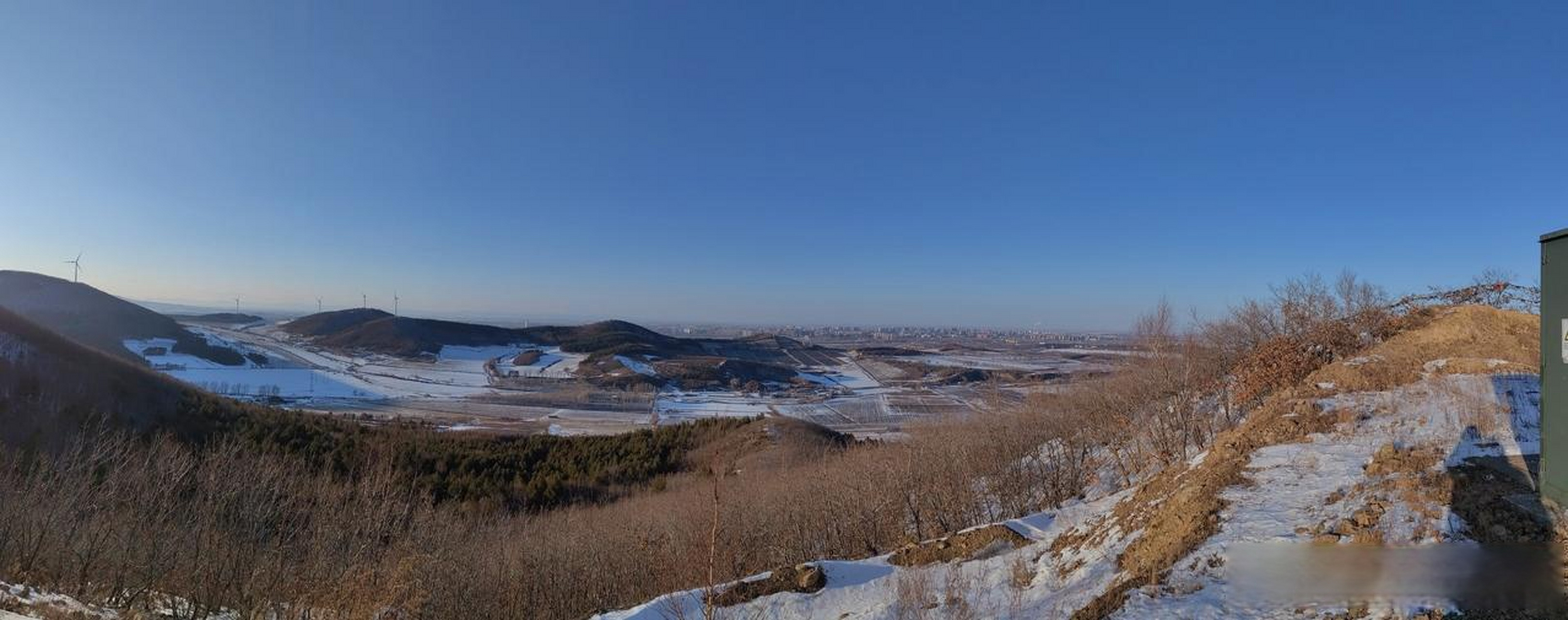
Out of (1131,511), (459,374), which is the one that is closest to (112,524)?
(1131,511)

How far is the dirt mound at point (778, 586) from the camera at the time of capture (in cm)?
1061

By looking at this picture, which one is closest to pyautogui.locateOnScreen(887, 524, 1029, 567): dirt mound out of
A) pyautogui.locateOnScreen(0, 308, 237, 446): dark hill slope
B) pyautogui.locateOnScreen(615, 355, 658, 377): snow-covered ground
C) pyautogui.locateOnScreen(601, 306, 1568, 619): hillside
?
pyautogui.locateOnScreen(601, 306, 1568, 619): hillside

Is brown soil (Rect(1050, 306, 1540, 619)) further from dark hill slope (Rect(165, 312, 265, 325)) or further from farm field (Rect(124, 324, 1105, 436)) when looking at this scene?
dark hill slope (Rect(165, 312, 265, 325))

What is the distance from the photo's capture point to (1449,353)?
51.4 ft

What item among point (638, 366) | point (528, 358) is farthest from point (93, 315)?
point (638, 366)

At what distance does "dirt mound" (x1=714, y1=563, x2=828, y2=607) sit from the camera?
418 inches

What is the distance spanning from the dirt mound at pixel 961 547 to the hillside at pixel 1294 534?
4cm

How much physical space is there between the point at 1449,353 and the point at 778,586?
17542mm

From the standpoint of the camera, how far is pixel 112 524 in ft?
48.5

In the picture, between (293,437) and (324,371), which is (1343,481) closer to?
(293,437)

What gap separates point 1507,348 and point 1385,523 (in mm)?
12770

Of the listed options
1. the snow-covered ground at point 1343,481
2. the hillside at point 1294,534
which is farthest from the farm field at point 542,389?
the snow-covered ground at point 1343,481

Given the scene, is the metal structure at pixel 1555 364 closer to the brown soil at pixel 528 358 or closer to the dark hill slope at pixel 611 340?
the dark hill slope at pixel 611 340

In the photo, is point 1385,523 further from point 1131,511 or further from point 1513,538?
point 1131,511
